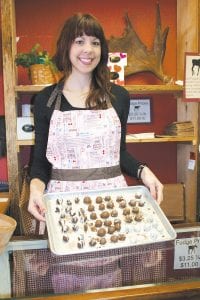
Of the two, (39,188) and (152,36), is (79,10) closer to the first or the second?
(152,36)

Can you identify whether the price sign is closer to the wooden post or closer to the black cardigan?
the black cardigan

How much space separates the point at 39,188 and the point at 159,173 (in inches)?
68.1

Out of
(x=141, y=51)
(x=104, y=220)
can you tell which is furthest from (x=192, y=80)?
(x=104, y=220)

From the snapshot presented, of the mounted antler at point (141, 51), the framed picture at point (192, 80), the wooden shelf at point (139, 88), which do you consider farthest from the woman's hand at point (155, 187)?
the mounted antler at point (141, 51)

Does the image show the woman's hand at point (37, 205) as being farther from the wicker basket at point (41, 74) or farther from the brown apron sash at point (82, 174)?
the wicker basket at point (41, 74)

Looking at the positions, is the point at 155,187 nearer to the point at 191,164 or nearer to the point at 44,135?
the point at 44,135

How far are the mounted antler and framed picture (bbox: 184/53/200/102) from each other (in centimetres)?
29

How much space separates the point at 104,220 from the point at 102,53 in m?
0.76

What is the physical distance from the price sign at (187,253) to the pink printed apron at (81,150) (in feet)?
1.89

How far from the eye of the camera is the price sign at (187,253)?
92cm

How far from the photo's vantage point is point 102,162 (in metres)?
1.54

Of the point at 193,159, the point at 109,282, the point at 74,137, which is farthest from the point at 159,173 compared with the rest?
the point at 109,282

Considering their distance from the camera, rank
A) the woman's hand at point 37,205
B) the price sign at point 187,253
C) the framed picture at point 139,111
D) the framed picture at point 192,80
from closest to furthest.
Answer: the price sign at point 187,253
the woman's hand at point 37,205
the framed picture at point 192,80
the framed picture at point 139,111

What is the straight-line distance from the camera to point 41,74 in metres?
2.20
